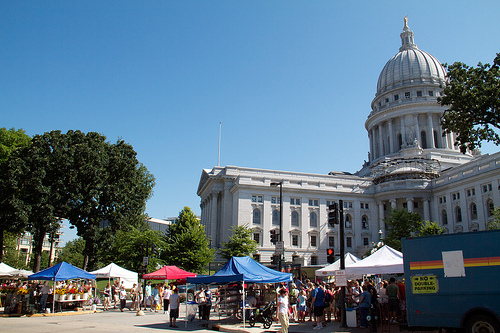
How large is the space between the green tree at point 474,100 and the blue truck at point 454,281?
1461 centimetres

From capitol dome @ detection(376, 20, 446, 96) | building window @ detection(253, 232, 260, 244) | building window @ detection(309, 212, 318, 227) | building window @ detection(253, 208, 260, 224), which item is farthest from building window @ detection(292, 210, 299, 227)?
capitol dome @ detection(376, 20, 446, 96)

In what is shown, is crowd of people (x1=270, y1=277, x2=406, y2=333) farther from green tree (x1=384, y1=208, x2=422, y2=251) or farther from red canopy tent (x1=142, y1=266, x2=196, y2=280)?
green tree (x1=384, y1=208, x2=422, y2=251)

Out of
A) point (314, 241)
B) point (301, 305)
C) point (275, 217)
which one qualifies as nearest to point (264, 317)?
point (301, 305)

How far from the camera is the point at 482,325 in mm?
12172

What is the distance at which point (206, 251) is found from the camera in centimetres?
5294

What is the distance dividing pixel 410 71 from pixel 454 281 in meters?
89.7

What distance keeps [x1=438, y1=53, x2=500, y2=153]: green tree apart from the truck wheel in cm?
1612

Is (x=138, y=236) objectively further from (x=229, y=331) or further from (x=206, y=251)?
(x=229, y=331)

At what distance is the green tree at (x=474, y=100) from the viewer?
24547 mm

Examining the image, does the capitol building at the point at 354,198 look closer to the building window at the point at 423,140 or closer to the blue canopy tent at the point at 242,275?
the building window at the point at 423,140

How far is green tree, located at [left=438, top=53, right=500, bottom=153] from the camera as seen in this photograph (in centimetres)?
2455

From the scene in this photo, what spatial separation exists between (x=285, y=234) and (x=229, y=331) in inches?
1963

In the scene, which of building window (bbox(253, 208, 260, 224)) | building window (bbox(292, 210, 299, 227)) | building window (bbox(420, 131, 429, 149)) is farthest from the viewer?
building window (bbox(420, 131, 429, 149))

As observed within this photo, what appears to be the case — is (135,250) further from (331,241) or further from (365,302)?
(365,302)
